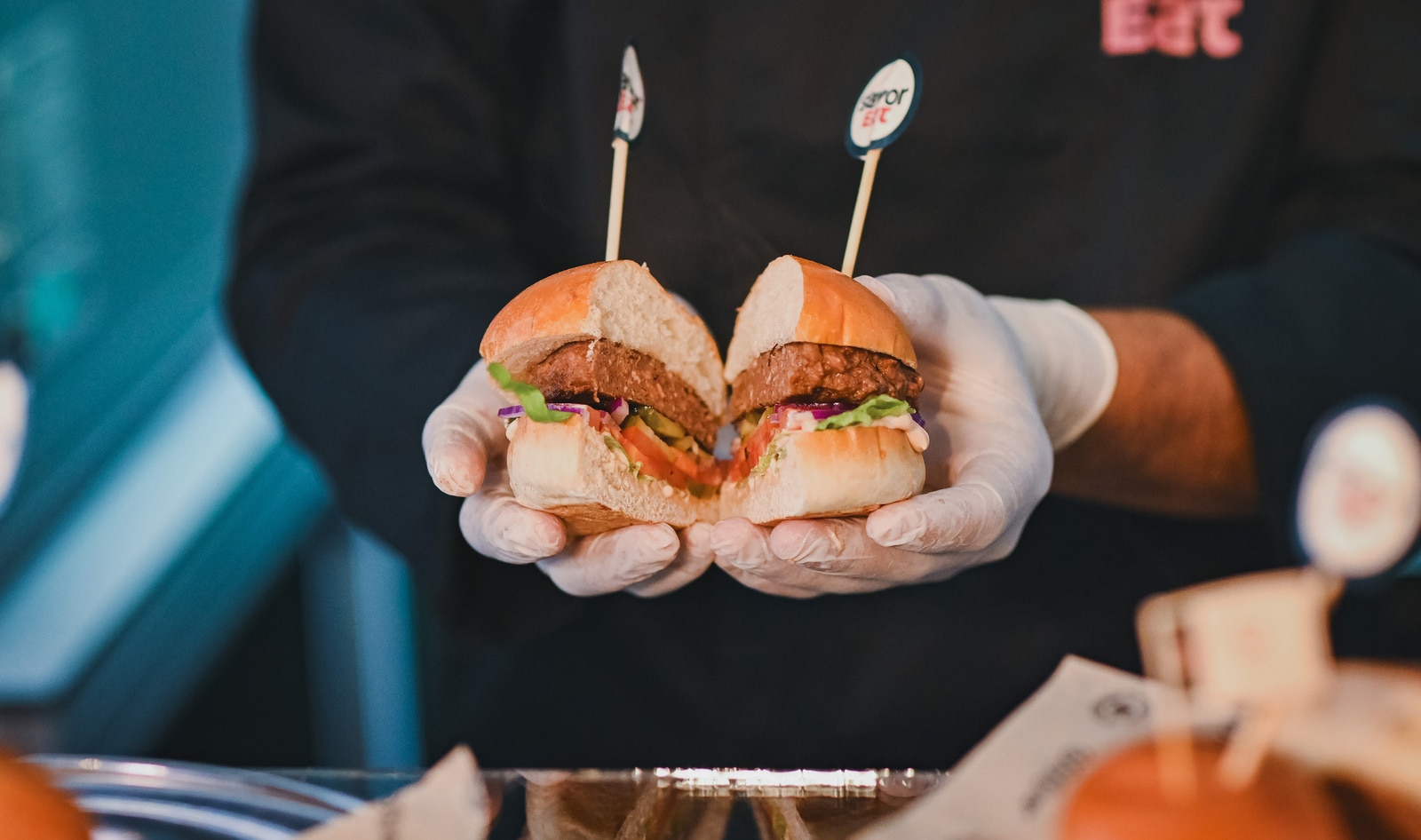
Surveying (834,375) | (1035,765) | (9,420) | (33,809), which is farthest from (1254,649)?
(9,420)

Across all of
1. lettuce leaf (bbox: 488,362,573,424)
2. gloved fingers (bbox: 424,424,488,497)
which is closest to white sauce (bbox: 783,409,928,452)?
lettuce leaf (bbox: 488,362,573,424)

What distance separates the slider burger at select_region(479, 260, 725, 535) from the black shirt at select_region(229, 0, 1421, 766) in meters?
0.10

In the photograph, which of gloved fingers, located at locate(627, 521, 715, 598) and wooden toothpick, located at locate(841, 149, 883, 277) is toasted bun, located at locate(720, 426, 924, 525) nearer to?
gloved fingers, located at locate(627, 521, 715, 598)

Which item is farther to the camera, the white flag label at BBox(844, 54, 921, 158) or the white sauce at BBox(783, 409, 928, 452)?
the white sauce at BBox(783, 409, 928, 452)

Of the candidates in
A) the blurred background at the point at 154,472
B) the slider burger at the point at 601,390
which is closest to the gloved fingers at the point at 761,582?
the slider burger at the point at 601,390

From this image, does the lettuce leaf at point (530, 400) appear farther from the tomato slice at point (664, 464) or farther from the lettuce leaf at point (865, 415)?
the lettuce leaf at point (865, 415)

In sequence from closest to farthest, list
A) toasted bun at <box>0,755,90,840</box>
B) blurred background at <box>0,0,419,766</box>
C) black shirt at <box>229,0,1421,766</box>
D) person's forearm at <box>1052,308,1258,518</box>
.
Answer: toasted bun at <box>0,755,90,840</box> < black shirt at <box>229,0,1421,766</box> < person's forearm at <box>1052,308,1258,518</box> < blurred background at <box>0,0,419,766</box>

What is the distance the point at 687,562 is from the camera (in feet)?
4.51

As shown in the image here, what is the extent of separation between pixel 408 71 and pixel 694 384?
90cm

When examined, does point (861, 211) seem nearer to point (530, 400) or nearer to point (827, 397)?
point (827, 397)

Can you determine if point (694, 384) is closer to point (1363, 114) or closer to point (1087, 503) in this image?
point (1087, 503)

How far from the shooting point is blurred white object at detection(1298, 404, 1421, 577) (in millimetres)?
1271

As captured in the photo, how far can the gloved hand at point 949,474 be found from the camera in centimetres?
121

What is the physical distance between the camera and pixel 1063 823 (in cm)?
95
